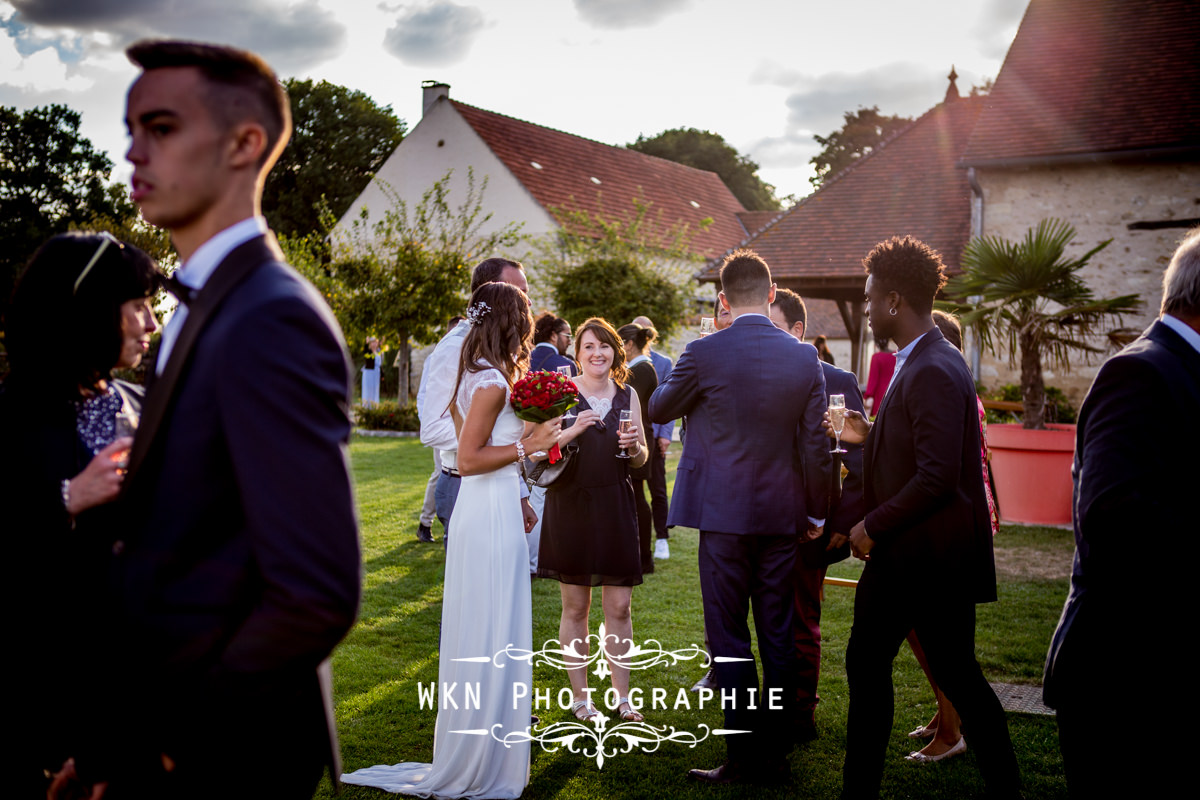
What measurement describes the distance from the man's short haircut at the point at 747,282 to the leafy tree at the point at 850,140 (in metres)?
42.4

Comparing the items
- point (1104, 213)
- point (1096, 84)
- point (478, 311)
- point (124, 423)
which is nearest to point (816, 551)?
point (478, 311)

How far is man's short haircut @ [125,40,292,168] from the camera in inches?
61.9

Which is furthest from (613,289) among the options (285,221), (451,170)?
(285,221)

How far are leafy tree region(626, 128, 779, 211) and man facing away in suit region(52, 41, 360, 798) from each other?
49.1m

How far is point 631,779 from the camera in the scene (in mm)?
4414

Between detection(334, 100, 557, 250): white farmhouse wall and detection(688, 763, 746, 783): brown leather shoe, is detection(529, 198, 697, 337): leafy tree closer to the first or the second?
detection(334, 100, 557, 250): white farmhouse wall

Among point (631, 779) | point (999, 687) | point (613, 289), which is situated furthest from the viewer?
point (613, 289)

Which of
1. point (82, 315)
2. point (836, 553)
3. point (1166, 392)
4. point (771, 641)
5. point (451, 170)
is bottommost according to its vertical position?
point (771, 641)

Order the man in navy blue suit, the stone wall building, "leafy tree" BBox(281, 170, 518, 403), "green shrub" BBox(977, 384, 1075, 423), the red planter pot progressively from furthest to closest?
"leafy tree" BBox(281, 170, 518, 403) < the stone wall building < "green shrub" BBox(977, 384, 1075, 423) < the red planter pot < the man in navy blue suit

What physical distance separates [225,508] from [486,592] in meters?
2.84

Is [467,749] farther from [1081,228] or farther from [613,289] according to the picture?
[613,289]

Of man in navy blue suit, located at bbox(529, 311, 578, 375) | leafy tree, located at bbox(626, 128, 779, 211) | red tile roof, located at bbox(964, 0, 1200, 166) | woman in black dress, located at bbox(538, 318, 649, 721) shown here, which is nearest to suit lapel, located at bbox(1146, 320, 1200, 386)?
woman in black dress, located at bbox(538, 318, 649, 721)

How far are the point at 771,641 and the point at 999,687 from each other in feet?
6.83

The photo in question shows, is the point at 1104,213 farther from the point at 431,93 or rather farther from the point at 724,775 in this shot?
the point at 431,93
